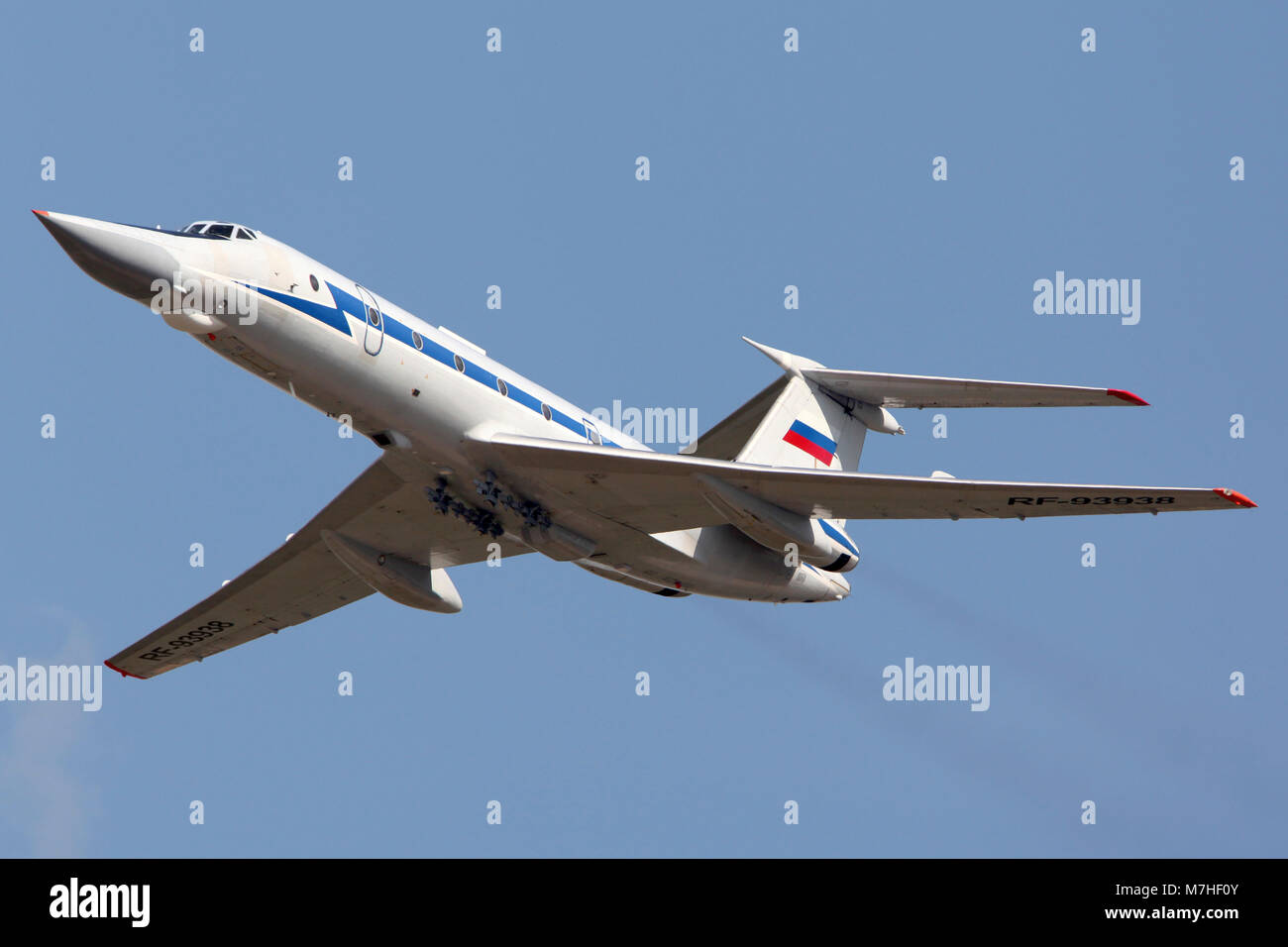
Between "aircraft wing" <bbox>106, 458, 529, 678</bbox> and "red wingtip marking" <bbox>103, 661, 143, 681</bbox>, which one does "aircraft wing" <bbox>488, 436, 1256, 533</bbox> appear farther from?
"red wingtip marking" <bbox>103, 661, 143, 681</bbox>

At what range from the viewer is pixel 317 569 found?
28375mm

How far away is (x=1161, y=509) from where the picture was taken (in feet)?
71.4

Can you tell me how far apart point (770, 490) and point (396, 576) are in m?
7.10

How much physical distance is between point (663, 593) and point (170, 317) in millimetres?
10740

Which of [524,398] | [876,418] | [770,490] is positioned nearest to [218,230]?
[524,398]

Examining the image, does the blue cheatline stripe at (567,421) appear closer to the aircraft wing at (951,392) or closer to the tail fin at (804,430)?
the tail fin at (804,430)

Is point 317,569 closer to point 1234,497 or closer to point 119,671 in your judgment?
point 119,671

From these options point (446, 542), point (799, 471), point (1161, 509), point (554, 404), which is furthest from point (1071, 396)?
point (446, 542)

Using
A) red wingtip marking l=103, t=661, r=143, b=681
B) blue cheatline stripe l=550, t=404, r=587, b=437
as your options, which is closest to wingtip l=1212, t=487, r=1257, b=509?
blue cheatline stripe l=550, t=404, r=587, b=437

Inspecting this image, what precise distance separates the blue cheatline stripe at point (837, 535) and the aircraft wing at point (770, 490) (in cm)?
166

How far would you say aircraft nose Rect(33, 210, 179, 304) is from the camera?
2041cm

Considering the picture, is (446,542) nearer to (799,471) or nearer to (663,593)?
(663,593)

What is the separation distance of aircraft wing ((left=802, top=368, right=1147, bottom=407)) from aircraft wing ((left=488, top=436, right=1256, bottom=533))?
6.30ft

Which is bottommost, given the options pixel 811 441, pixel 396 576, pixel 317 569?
pixel 396 576
